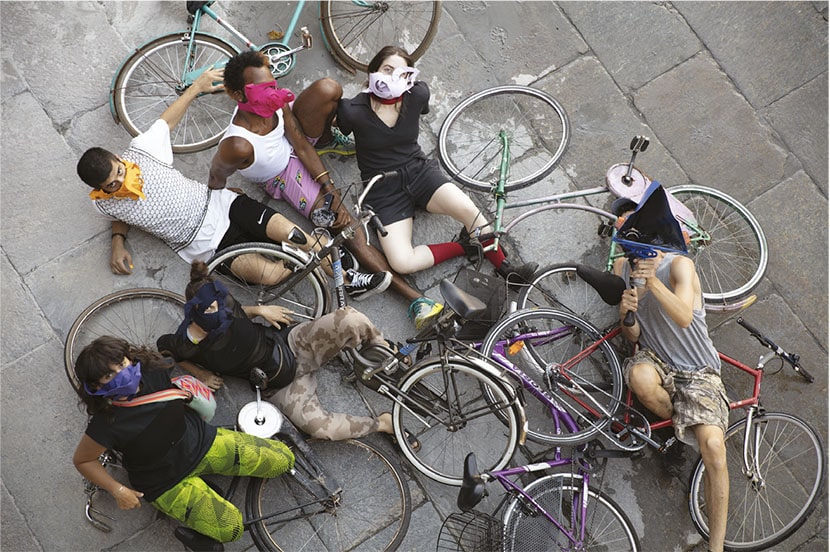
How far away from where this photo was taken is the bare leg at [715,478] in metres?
4.97

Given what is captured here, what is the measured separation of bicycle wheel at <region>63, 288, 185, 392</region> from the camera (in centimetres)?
535

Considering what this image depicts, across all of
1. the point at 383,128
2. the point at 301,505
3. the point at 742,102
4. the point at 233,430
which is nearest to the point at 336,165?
the point at 383,128

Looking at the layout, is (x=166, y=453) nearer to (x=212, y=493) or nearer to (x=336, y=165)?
(x=212, y=493)

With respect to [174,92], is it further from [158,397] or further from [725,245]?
[725,245]

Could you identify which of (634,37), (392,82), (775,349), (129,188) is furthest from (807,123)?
(129,188)

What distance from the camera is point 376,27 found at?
246 inches

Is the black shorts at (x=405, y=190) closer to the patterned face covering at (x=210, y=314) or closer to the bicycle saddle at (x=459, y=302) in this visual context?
the bicycle saddle at (x=459, y=302)

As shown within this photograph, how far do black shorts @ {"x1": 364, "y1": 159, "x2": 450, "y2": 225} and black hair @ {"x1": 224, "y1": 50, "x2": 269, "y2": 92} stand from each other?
1.22m

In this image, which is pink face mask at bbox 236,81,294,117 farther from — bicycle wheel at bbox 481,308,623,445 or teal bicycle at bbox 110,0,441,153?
bicycle wheel at bbox 481,308,623,445

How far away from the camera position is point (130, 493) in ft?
15.4

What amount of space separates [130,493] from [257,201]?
226cm

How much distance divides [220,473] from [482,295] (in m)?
2.18

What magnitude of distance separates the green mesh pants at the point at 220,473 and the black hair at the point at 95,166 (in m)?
1.87

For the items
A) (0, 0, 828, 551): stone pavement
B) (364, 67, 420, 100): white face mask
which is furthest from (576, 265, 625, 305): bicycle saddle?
(364, 67, 420, 100): white face mask
